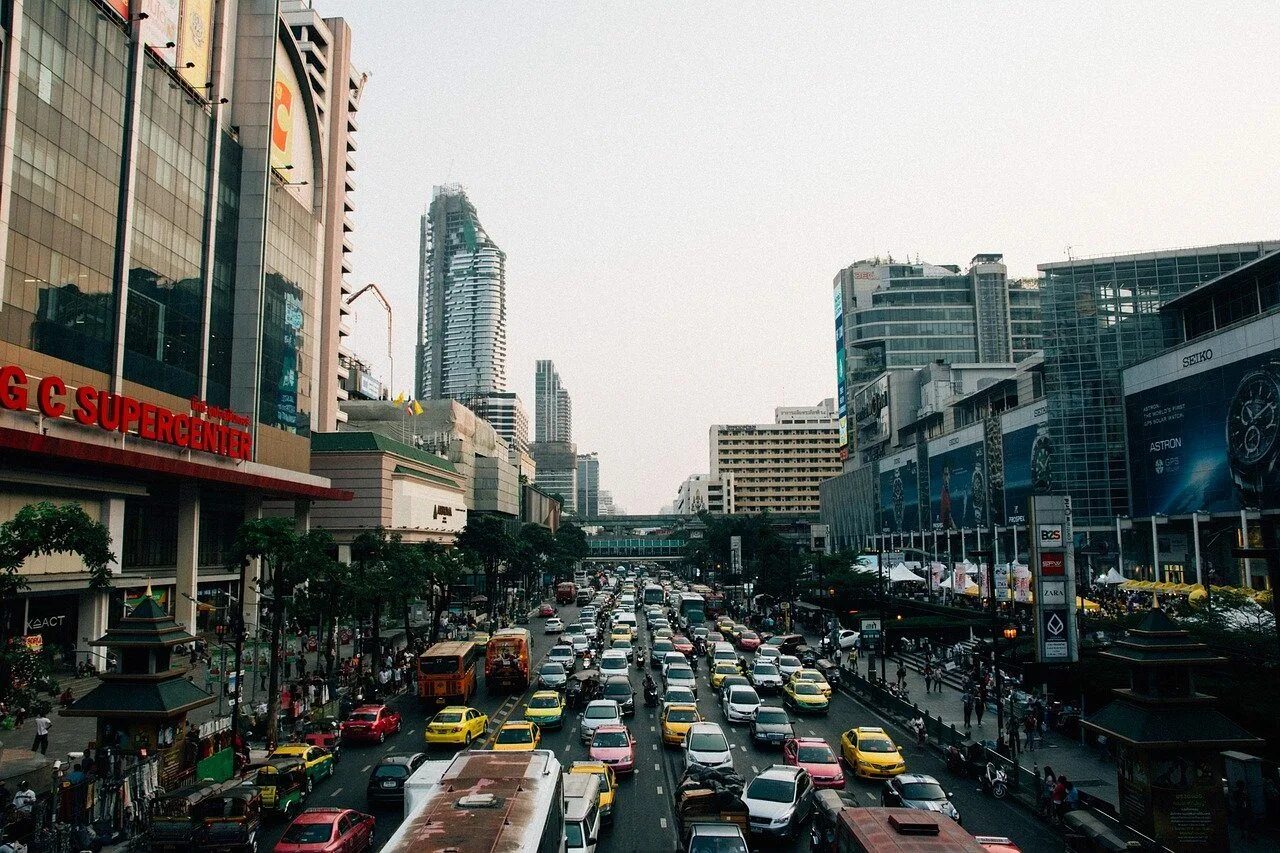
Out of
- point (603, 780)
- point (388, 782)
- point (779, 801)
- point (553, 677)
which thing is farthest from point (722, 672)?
point (779, 801)

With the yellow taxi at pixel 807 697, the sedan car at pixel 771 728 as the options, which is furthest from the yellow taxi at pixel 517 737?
the yellow taxi at pixel 807 697

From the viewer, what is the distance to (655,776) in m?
28.5

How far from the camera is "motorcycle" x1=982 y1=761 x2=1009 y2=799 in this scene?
26.8m

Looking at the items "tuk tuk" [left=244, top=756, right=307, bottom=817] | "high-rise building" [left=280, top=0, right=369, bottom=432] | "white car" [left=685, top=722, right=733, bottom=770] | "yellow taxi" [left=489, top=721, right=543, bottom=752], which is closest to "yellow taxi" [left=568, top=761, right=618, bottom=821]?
"white car" [left=685, top=722, right=733, bottom=770]

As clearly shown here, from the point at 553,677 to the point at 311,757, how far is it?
18.0 metres

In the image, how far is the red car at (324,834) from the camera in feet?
62.9

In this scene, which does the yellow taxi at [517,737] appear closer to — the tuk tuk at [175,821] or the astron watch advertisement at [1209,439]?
the tuk tuk at [175,821]

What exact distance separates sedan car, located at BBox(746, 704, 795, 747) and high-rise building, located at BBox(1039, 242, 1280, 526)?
61382 millimetres

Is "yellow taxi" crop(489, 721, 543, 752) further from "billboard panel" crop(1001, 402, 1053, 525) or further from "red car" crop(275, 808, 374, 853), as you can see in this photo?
"billboard panel" crop(1001, 402, 1053, 525)

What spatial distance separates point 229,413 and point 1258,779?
5237cm

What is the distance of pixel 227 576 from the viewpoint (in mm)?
66812

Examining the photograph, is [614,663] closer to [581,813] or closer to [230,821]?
[230,821]

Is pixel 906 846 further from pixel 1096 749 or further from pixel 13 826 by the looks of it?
pixel 1096 749

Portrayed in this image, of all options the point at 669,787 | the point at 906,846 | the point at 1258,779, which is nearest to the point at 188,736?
the point at 669,787
